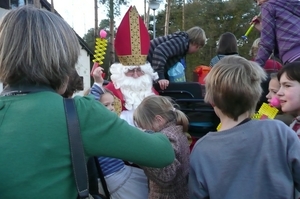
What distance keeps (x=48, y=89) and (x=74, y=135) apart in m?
0.20

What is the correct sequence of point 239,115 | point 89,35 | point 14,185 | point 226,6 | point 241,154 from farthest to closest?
point 89,35 → point 226,6 → point 239,115 → point 241,154 → point 14,185

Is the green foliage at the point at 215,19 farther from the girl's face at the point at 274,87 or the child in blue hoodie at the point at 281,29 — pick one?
the girl's face at the point at 274,87

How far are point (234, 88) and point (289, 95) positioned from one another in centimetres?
57

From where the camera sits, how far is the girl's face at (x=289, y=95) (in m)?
2.13

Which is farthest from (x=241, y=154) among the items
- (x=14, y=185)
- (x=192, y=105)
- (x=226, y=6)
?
(x=226, y=6)

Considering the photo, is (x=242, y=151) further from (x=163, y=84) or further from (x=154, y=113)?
(x=163, y=84)

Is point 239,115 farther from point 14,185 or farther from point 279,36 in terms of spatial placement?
point 279,36

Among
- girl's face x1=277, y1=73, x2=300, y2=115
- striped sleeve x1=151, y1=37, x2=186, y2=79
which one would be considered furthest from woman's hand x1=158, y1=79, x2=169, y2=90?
girl's face x1=277, y1=73, x2=300, y2=115

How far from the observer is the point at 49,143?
1.24 m

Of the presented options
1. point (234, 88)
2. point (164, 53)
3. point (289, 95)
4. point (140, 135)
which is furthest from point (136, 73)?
point (140, 135)

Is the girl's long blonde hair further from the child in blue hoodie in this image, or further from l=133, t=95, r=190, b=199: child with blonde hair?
the child in blue hoodie

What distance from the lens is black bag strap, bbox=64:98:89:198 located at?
1244 millimetres

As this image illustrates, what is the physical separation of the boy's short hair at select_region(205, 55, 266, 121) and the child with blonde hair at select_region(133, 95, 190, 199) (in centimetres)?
43

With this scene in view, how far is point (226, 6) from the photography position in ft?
70.8
